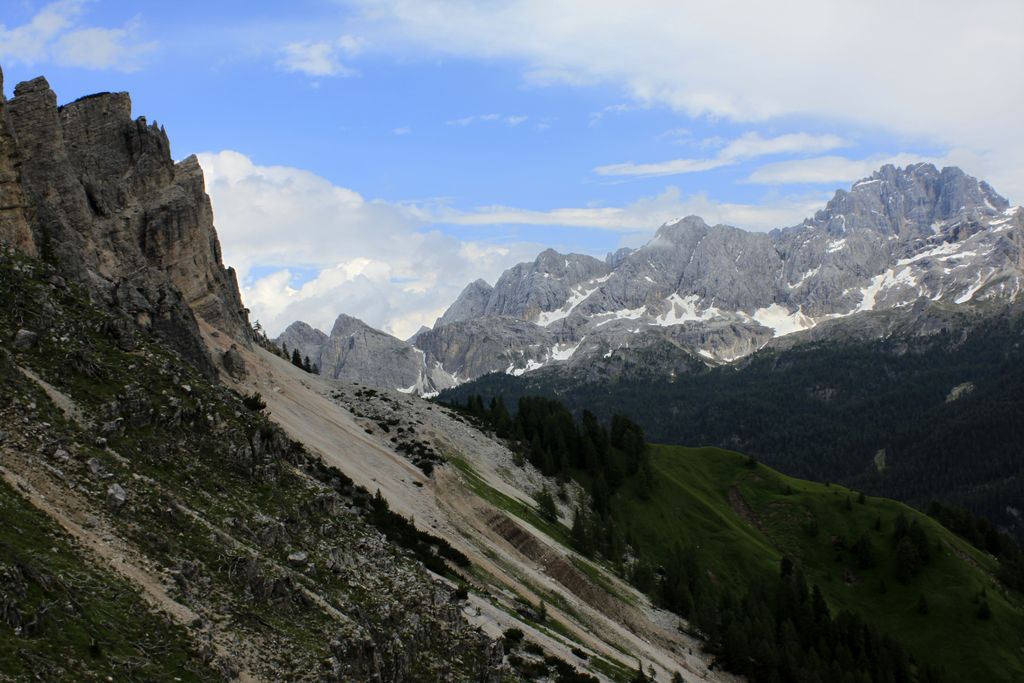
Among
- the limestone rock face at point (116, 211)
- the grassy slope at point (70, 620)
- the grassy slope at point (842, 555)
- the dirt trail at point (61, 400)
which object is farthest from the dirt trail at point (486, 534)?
the grassy slope at point (842, 555)

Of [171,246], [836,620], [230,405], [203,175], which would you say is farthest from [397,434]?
[836,620]

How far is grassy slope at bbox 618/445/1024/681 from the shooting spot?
424ft

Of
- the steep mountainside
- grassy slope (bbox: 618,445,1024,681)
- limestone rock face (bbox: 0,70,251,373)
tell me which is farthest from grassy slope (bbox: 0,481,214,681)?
grassy slope (bbox: 618,445,1024,681)

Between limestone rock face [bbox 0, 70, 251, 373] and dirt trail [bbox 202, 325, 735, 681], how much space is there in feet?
34.1

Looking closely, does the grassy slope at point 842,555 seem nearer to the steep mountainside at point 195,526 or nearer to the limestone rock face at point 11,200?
the steep mountainside at point 195,526

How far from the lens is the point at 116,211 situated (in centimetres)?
9056

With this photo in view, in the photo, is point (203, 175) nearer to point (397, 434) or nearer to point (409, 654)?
point (397, 434)

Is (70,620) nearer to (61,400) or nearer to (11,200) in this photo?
(61,400)

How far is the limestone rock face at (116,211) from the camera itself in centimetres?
6444

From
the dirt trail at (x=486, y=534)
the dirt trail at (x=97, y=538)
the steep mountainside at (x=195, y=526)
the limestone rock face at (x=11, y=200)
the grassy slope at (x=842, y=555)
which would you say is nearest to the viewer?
the steep mountainside at (x=195, y=526)

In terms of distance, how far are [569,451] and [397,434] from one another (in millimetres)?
51211

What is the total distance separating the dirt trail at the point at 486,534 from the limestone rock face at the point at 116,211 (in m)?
10.4

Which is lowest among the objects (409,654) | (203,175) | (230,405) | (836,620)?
(836,620)

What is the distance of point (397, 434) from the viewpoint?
11162cm
